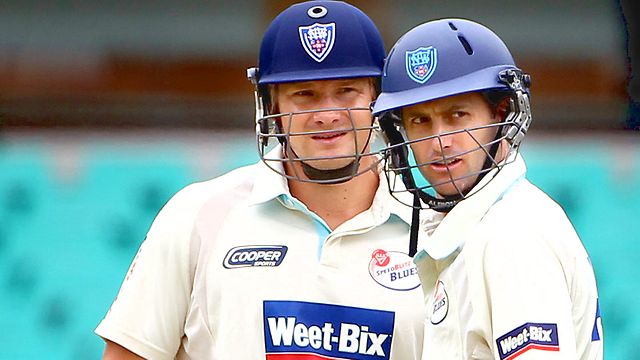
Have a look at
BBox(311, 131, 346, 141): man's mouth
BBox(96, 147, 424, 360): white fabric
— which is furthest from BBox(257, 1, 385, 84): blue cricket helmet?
BBox(96, 147, 424, 360): white fabric

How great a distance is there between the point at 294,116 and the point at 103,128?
1.81 meters

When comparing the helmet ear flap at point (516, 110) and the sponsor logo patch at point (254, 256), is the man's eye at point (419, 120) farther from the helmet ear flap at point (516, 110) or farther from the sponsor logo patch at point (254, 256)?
the sponsor logo patch at point (254, 256)

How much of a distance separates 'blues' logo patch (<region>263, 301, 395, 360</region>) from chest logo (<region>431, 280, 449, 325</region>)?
484 millimetres

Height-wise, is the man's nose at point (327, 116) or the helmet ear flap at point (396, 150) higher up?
the man's nose at point (327, 116)

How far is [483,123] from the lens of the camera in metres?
2.53

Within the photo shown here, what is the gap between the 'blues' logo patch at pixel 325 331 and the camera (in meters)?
2.88

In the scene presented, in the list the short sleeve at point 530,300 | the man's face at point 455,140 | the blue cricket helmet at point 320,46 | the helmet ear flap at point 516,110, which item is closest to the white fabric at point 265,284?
the blue cricket helmet at point 320,46

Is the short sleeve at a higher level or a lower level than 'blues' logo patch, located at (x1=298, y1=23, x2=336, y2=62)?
lower

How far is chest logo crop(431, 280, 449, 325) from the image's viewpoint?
2354mm

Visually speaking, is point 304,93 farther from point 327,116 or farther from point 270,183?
point 270,183

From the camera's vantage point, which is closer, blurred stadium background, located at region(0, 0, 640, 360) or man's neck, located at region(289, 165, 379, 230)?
man's neck, located at region(289, 165, 379, 230)

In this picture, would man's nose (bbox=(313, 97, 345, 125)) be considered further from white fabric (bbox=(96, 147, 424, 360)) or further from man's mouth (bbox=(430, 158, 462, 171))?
man's mouth (bbox=(430, 158, 462, 171))

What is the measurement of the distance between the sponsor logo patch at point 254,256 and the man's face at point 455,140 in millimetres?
547

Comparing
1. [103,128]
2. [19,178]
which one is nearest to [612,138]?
[103,128]
